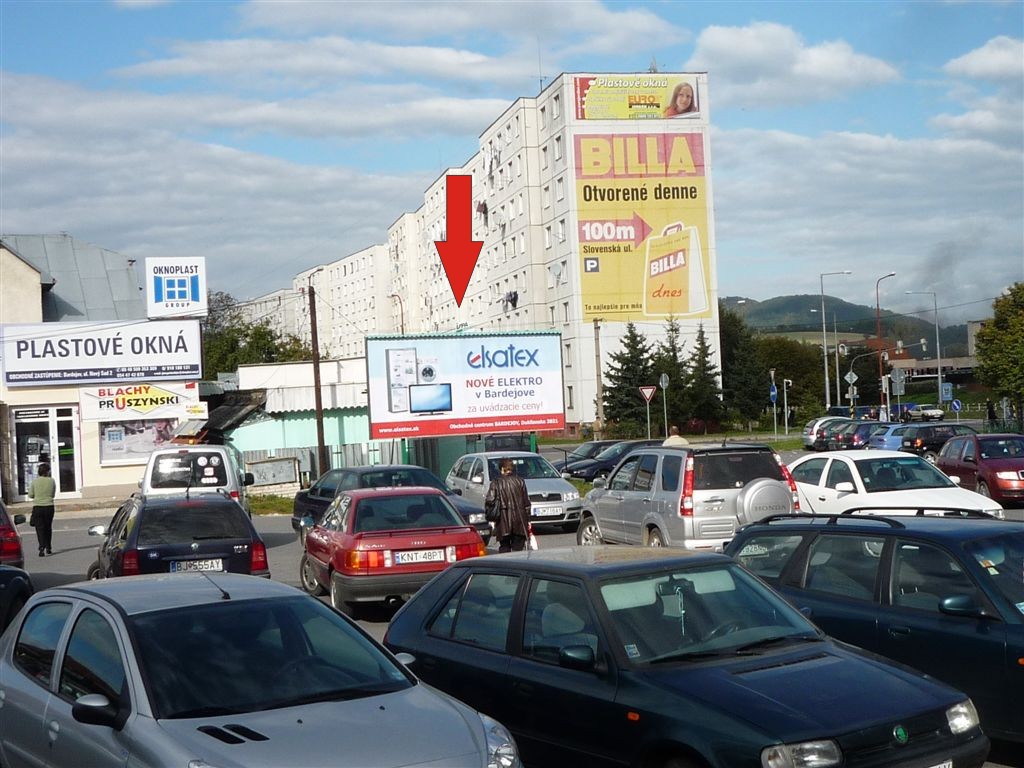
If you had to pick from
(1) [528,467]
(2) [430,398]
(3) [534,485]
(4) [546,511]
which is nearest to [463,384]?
(2) [430,398]

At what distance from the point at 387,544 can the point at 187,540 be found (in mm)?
2299

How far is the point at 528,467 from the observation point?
995 inches

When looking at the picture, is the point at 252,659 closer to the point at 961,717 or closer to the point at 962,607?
the point at 961,717

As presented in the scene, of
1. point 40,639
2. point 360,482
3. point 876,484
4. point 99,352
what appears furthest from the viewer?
point 99,352

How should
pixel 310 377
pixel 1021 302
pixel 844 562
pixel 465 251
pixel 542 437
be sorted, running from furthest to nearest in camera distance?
pixel 542 437 < pixel 310 377 < pixel 1021 302 < pixel 465 251 < pixel 844 562

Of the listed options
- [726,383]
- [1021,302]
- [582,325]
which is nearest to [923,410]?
[726,383]

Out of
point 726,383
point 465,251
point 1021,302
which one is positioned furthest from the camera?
point 726,383

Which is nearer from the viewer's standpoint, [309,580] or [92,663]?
[92,663]

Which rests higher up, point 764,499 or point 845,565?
point 845,565

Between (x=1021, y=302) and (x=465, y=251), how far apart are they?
2370 centimetres

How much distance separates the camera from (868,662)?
5.92 m

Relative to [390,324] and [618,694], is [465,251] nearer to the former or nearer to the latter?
[618,694]

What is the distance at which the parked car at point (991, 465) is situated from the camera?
963 inches

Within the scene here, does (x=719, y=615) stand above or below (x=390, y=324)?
below
